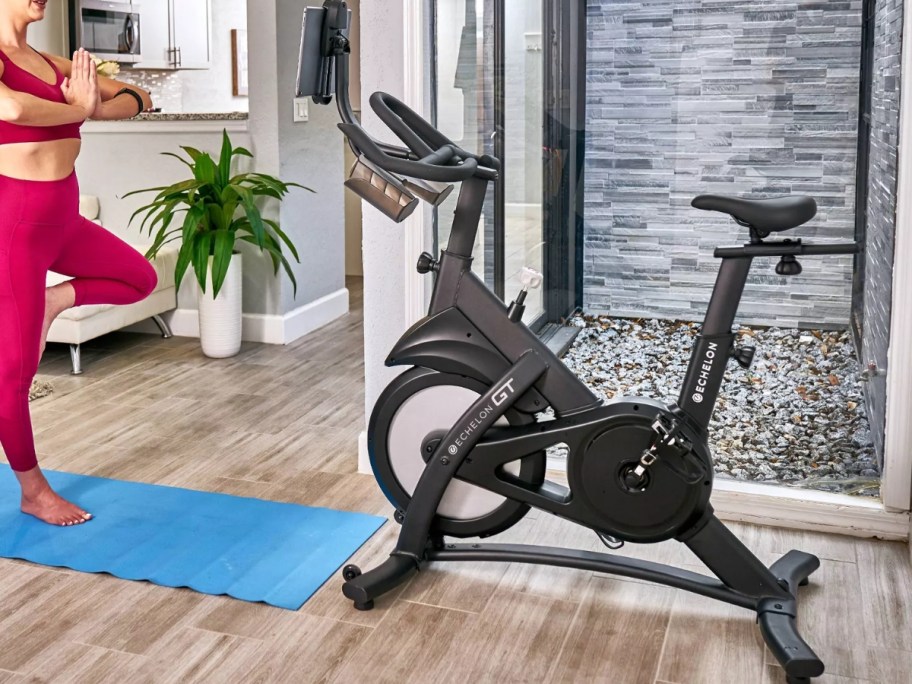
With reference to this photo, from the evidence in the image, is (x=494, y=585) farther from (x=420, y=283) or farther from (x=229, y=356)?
(x=229, y=356)

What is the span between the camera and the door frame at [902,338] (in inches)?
97.3

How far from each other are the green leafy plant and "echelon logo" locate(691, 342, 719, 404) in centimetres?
268

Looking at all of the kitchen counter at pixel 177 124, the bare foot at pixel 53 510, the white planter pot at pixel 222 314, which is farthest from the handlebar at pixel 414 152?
the kitchen counter at pixel 177 124

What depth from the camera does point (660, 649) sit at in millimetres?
2146

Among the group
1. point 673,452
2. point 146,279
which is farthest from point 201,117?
point 673,452

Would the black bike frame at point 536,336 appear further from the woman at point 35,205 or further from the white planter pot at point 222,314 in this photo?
the white planter pot at point 222,314

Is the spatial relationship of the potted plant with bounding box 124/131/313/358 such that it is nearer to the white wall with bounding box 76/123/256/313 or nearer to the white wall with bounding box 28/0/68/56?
the white wall with bounding box 76/123/256/313

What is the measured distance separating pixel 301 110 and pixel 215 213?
0.68 m

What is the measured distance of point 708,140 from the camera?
258 cm

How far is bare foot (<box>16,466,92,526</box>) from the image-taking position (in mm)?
2801

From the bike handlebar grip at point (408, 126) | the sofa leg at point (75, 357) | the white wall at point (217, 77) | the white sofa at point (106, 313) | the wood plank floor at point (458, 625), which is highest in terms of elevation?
the white wall at point (217, 77)

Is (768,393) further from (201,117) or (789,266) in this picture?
(201,117)

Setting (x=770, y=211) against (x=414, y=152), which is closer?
(x=770, y=211)

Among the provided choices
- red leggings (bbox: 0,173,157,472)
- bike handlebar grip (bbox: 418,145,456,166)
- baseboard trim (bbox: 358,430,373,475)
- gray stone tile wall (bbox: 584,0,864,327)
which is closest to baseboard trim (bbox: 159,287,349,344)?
baseboard trim (bbox: 358,430,373,475)
